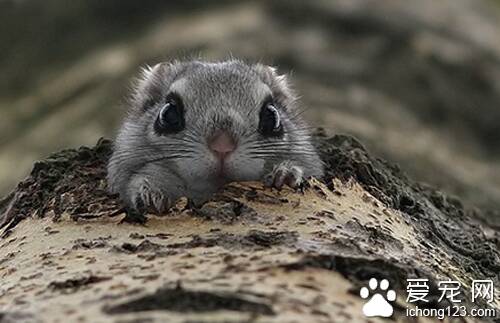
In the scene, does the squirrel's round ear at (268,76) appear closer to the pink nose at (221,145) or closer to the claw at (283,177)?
the pink nose at (221,145)

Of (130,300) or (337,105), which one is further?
(337,105)

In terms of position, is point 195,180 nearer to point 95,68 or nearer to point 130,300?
point 130,300

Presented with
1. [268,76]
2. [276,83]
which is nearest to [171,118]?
[268,76]

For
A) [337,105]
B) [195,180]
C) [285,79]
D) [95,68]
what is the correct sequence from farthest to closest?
[95,68], [337,105], [285,79], [195,180]

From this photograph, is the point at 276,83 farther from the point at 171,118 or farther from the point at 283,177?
the point at 283,177

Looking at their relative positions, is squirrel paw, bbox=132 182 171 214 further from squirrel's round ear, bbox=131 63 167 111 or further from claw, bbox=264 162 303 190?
squirrel's round ear, bbox=131 63 167 111

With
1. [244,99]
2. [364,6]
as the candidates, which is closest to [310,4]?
[364,6]
